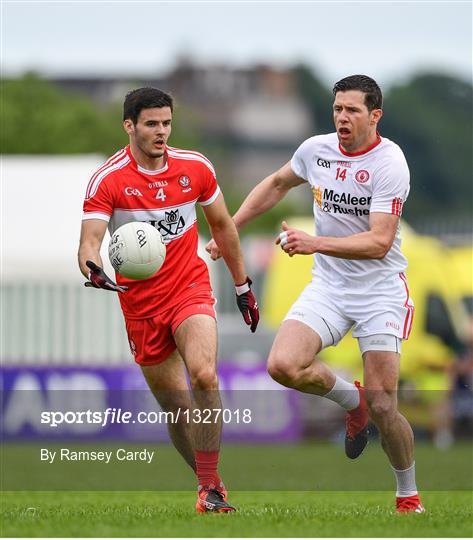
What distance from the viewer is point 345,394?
34.5 ft

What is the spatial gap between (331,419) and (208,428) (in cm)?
1269

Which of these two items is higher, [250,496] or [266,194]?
[266,194]

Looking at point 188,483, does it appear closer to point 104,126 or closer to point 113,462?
point 113,462

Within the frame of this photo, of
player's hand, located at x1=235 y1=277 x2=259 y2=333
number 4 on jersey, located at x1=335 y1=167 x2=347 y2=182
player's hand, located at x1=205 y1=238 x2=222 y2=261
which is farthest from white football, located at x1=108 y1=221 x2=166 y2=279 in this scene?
number 4 on jersey, located at x1=335 y1=167 x2=347 y2=182

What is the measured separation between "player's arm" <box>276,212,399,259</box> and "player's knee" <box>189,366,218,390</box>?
0.94 meters

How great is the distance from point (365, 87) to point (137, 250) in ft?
6.18

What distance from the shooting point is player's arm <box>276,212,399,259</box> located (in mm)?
9609

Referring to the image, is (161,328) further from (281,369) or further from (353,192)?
(353,192)

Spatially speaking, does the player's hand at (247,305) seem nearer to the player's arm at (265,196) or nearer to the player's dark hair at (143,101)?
the player's arm at (265,196)

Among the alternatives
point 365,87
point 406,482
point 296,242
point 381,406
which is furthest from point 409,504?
point 365,87

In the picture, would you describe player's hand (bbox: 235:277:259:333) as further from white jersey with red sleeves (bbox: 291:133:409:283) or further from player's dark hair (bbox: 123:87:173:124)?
player's dark hair (bbox: 123:87:173:124)

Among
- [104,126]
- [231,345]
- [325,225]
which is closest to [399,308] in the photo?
[325,225]

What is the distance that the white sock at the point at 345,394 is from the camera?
1043 cm

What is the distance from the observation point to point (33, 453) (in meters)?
19.1
